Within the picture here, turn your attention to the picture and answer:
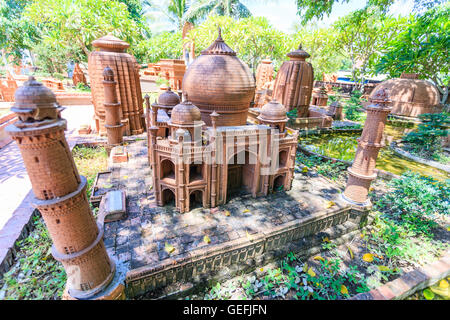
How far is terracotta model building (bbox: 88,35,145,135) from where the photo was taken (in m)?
14.2

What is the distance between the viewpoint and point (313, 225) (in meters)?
8.51

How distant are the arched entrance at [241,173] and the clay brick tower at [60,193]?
5.59 m

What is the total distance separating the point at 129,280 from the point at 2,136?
1527 centimetres

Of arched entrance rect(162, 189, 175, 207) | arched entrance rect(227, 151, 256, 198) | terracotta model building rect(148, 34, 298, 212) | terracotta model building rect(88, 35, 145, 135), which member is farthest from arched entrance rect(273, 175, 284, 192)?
terracotta model building rect(88, 35, 145, 135)

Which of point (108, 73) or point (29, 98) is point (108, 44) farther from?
point (29, 98)

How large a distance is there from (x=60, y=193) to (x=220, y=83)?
704cm

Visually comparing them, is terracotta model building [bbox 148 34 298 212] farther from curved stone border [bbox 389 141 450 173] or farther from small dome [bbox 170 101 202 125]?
curved stone border [bbox 389 141 450 173]

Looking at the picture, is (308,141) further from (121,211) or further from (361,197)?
(121,211)

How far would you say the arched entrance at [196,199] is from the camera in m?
9.02

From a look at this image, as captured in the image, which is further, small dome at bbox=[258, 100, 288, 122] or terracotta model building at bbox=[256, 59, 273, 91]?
terracotta model building at bbox=[256, 59, 273, 91]

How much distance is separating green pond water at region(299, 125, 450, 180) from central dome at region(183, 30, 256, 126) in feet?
26.8

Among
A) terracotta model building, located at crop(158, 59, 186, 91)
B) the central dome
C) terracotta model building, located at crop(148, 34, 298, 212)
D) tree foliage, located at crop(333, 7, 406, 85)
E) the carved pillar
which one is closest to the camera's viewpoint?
the carved pillar

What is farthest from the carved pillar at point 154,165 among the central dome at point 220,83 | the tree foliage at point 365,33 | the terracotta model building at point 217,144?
the tree foliage at point 365,33

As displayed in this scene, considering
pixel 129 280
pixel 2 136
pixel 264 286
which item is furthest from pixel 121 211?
pixel 2 136
